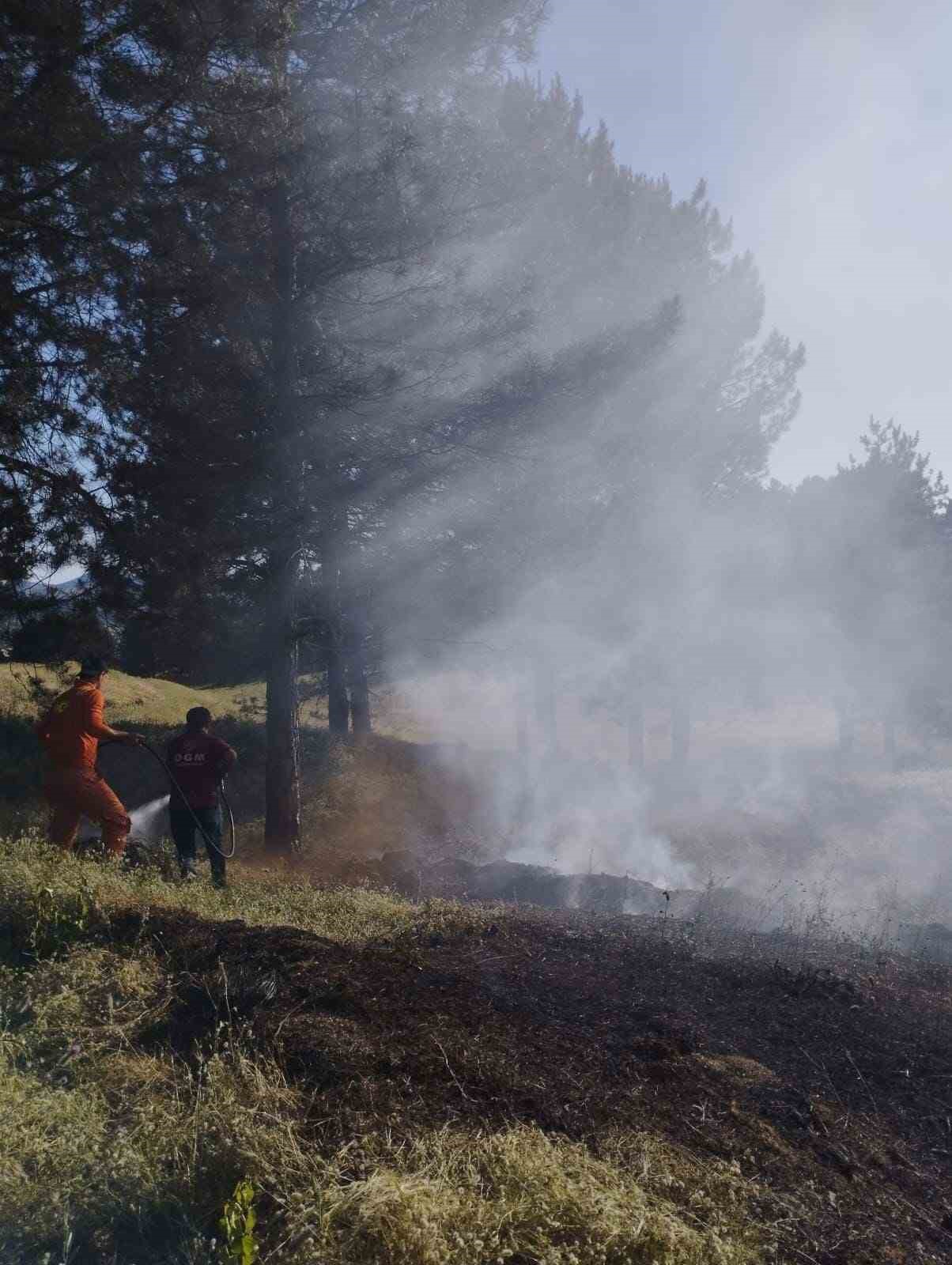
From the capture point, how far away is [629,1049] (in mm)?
4059

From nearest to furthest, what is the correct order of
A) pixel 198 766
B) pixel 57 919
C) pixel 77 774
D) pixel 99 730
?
pixel 57 919
pixel 77 774
pixel 99 730
pixel 198 766

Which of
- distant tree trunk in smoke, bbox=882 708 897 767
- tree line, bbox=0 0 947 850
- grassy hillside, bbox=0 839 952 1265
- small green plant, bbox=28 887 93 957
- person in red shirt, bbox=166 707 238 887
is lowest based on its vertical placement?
distant tree trunk in smoke, bbox=882 708 897 767

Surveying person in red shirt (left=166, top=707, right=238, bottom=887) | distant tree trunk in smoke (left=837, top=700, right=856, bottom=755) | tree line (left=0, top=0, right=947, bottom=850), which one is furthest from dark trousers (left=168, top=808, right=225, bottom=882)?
distant tree trunk in smoke (left=837, top=700, right=856, bottom=755)

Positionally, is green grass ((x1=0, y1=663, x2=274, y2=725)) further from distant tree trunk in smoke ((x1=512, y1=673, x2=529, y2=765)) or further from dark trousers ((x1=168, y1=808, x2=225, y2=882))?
distant tree trunk in smoke ((x1=512, y1=673, x2=529, y2=765))

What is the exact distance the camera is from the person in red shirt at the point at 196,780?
8273mm

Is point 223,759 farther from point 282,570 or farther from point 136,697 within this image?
point 136,697

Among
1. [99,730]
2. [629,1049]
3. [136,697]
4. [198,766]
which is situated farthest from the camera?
[136,697]

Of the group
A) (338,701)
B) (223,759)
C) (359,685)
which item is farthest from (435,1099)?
(359,685)

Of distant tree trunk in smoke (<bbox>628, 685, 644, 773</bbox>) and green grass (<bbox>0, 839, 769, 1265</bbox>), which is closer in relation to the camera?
green grass (<bbox>0, 839, 769, 1265</bbox>)

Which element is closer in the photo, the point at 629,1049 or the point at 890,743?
the point at 629,1049

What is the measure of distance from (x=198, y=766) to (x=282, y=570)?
3145mm

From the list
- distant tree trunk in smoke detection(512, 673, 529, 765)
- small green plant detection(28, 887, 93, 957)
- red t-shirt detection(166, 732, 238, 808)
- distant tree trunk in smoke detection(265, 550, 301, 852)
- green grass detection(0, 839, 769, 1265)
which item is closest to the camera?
green grass detection(0, 839, 769, 1265)

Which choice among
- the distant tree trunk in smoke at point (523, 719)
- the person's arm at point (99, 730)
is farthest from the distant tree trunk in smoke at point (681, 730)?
the person's arm at point (99, 730)

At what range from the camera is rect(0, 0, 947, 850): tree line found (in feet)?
26.4
